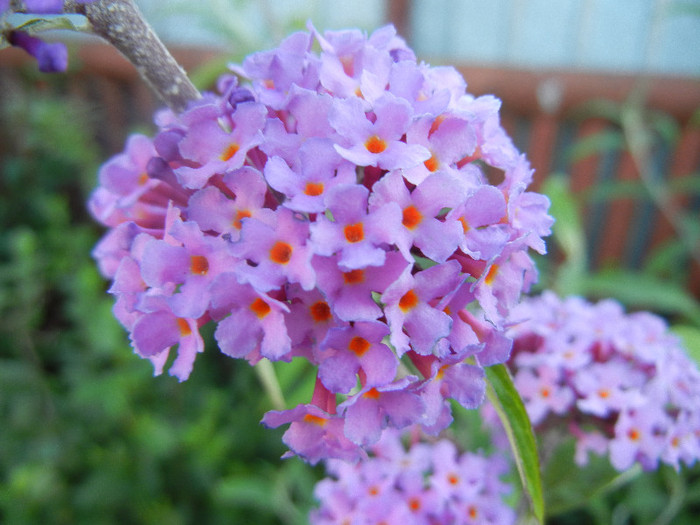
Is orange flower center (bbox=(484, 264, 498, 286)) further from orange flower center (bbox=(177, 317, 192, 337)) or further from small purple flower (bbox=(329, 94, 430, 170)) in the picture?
orange flower center (bbox=(177, 317, 192, 337))

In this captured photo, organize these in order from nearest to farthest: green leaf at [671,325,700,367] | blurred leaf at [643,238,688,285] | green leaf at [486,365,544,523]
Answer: green leaf at [486,365,544,523] < green leaf at [671,325,700,367] < blurred leaf at [643,238,688,285]

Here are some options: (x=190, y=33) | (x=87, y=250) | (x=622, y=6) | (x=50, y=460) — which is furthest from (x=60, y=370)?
(x=622, y=6)

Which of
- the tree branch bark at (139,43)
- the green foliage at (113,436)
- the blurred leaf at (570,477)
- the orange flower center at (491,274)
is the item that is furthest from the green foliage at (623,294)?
the tree branch bark at (139,43)

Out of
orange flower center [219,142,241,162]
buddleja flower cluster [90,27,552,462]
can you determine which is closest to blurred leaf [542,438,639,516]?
buddleja flower cluster [90,27,552,462]

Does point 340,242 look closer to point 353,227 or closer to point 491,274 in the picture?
point 353,227

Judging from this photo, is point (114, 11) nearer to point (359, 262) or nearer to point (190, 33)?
point (359, 262)

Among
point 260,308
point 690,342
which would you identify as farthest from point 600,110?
point 260,308

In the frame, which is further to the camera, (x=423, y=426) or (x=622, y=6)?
(x=622, y=6)
